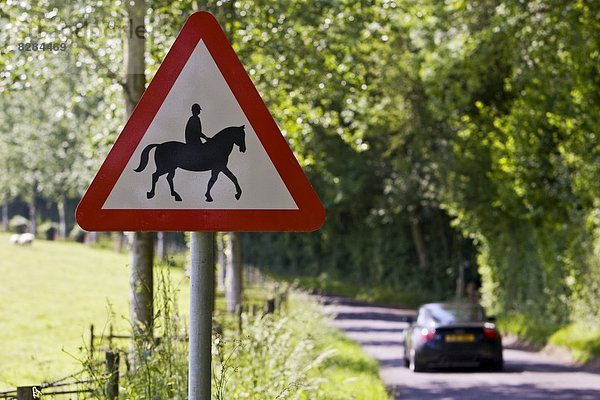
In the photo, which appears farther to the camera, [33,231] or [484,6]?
[33,231]

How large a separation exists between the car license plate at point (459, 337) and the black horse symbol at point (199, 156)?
668 inches

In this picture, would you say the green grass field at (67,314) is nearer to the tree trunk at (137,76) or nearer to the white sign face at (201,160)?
the tree trunk at (137,76)

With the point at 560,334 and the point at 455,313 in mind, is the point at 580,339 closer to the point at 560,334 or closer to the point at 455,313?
the point at 560,334

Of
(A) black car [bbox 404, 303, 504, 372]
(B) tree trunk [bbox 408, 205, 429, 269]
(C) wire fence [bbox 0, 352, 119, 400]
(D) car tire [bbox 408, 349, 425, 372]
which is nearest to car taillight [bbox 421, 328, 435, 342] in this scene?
(A) black car [bbox 404, 303, 504, 372]

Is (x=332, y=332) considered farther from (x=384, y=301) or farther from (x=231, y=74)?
(x=384, y=301)

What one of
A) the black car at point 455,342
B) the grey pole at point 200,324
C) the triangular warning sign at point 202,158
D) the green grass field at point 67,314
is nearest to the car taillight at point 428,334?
the black car at point 455,342

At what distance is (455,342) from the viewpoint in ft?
69.9

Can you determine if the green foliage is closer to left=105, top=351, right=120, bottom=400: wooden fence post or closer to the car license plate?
the car license plate

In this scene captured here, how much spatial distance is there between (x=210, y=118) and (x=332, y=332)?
1956 cm

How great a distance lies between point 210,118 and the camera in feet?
15.8

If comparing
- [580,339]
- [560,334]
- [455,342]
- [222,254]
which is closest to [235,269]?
[560,334]

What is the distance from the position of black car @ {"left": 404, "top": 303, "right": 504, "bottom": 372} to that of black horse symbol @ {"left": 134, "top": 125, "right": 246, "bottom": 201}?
55.5 ft

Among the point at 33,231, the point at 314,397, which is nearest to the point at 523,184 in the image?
the point at 314,397

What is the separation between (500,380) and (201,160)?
52.8 feet
